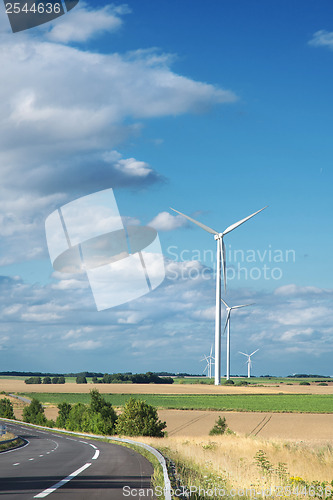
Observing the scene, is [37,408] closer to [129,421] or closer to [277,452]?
[129,421]

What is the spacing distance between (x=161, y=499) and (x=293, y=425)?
68.4m

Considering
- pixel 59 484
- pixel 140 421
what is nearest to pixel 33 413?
pixel 140 421

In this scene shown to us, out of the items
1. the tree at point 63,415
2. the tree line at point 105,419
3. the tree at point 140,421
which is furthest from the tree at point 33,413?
the tree at point 140,421

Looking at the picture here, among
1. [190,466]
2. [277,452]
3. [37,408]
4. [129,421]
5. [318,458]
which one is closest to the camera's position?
[190,466]

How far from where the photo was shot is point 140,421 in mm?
59250

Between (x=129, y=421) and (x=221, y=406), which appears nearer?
(x=129, y=421)

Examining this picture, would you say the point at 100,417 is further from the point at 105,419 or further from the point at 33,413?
the point at 33,413

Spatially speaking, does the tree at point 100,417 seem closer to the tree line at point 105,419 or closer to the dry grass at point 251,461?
the tree line at point 105,419

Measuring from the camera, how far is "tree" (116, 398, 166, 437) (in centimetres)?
5872

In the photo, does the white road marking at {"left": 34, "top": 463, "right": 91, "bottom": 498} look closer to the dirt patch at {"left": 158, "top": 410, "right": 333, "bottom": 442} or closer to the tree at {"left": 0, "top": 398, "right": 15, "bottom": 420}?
the dirt patch at {"left": 158, "top": 410, "right": 333, "bottom": 442}

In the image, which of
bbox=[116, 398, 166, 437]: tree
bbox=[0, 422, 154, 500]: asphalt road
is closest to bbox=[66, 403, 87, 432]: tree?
bbox=[116, 398, 166, 437]: tree

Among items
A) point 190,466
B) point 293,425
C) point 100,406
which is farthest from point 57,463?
point 293,425

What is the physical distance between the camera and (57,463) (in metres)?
28.0

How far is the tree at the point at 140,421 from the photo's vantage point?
193ft
